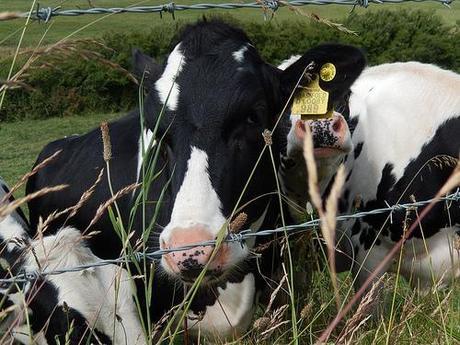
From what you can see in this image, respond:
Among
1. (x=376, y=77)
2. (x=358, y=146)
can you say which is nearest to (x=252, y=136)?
(x=358, y=146)

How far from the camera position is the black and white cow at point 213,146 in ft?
8.55

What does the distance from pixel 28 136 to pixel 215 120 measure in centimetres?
1133

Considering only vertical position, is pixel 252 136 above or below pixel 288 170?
above

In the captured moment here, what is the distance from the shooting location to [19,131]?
1415 centimetres

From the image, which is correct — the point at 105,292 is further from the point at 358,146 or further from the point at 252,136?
the point at 358,146

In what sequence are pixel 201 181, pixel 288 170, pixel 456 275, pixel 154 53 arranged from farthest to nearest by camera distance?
1. pixel 154 53
2. pixel 288 170
3. pixel 456 275
4. pixel 201 181

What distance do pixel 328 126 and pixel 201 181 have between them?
2.48 ft

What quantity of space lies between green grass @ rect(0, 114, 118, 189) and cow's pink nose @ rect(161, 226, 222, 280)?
805 centimetres

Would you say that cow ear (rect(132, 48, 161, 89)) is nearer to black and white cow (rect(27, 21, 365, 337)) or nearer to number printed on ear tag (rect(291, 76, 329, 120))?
black and white cow (rect(27, 21, 365, 337))

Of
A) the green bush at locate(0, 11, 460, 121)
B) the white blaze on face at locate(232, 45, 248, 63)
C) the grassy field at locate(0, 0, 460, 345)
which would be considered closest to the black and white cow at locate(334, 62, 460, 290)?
the grassy field at locate(0, 0, 460, 345)

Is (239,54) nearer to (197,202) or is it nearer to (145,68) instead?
(145,68)

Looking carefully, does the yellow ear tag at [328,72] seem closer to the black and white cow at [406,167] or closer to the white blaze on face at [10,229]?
the black and white cow at [406,167]

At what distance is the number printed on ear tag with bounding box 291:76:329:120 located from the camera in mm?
3211

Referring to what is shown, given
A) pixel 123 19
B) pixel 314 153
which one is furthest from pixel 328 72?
pixel 123 19
